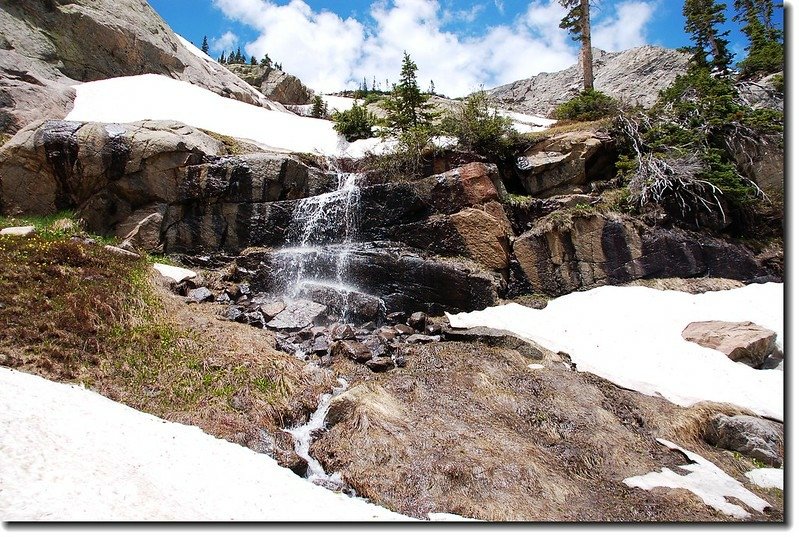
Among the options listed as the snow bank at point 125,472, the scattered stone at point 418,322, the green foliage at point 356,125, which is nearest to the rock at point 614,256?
the scattered stone at point 418,322

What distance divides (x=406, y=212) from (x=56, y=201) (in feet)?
39.3

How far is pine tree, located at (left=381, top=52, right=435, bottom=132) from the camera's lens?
62.0 feet

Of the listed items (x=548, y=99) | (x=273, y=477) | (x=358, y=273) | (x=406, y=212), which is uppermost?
(x=548, y=99)

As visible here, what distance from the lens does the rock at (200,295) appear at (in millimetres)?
11055

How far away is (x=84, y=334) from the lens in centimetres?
740

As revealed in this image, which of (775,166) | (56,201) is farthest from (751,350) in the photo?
(56,201)

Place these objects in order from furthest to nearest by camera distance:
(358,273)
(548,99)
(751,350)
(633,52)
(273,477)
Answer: (548,99)
(633,52)
(358,273)
(751,350)
(273,477)

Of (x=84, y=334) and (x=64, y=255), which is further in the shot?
(x=64, y=255)

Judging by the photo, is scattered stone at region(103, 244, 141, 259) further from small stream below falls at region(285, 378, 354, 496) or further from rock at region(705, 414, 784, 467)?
rock at region(705, 414, 784, 467)

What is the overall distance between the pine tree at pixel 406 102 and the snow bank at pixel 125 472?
16.0m

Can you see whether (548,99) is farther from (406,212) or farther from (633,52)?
(406,212)

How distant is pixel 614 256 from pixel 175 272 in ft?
44.5

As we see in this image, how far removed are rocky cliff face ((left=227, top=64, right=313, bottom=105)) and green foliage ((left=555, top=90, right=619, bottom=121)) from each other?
121 ft

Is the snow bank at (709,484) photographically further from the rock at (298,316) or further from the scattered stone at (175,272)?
the scattered stone at (175,272)
